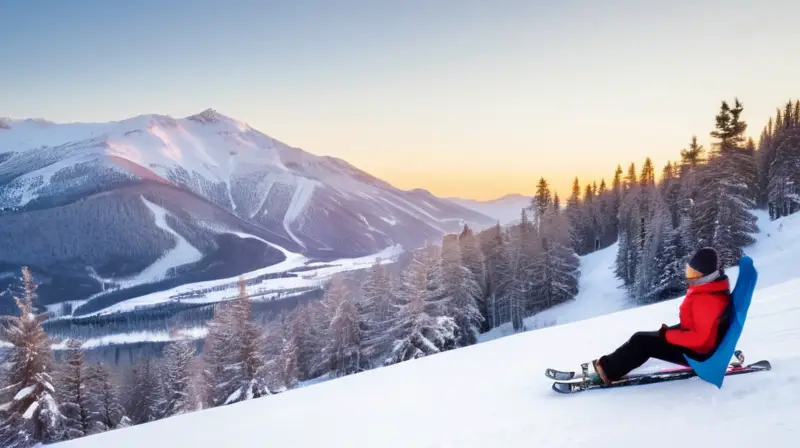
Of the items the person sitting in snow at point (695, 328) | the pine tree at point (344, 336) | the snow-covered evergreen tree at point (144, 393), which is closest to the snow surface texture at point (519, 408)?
the person sitting in snow at point (695, 328)

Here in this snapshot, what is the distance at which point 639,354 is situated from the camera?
5676 millimetres

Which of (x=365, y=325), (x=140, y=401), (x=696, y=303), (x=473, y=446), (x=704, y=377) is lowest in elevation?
(x=140, y=401)

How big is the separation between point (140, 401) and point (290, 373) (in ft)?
67.1

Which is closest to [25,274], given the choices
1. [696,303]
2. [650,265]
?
[696,303]

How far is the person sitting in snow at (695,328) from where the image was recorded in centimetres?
523

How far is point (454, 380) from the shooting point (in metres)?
7.82

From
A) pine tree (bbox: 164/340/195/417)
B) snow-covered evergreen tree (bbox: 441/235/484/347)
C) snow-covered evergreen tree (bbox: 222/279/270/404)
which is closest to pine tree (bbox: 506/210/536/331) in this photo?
snow-covered evergreen tree (bbox: 441/235/484/347)

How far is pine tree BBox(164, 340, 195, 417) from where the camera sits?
36.0 metres

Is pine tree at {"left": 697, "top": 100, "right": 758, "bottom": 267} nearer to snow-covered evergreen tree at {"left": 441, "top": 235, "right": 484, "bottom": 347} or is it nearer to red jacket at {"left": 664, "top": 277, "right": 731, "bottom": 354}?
snow-covered evergreen tree at {"left": 441, "top": 235, "right": 484, "bottom": 347}

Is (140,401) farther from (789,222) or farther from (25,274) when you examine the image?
(789,222)

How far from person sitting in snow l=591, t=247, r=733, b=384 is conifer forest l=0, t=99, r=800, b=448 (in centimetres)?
2210

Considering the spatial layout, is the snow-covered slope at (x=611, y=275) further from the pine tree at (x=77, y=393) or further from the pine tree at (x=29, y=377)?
the pine tree at (x=77, y=393)

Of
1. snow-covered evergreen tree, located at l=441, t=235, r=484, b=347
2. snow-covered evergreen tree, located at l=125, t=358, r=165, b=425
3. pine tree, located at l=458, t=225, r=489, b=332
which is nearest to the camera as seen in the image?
snow-covered evergreen tree, located at l=441, t=235, r=484, b=347

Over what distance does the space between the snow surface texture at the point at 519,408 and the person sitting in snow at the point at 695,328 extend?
0.35 metres
